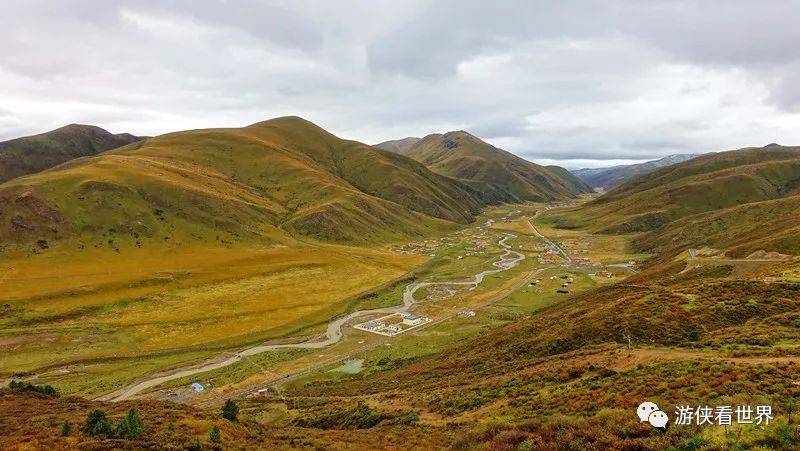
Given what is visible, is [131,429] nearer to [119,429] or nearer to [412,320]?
[119,429]

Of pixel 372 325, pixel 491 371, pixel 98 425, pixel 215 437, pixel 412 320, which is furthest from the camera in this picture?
pixel 412 320

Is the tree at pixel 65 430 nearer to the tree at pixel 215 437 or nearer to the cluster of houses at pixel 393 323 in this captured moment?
the tree at pixel 215 437

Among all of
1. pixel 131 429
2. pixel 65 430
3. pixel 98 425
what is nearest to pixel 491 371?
pixel 131 429

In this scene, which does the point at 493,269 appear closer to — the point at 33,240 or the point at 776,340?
the point at 776,340

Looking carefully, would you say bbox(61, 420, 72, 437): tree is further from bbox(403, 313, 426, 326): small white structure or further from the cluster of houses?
bbox(403, 313, 426, 326): small white structure

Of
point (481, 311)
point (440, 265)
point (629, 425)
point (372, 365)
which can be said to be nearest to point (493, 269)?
point (440, 265)

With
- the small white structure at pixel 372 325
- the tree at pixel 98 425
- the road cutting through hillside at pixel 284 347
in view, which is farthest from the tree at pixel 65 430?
the small white structure at pixel 372 325


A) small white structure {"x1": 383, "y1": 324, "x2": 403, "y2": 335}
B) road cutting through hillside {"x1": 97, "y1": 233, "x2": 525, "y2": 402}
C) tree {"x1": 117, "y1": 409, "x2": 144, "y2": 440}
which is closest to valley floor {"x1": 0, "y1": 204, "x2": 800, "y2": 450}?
road cutting through hillside {"x1": 97, "y1": 233, "x2": 525, "y2": 402}

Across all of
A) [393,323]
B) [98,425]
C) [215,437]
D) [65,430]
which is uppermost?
[98,425]
